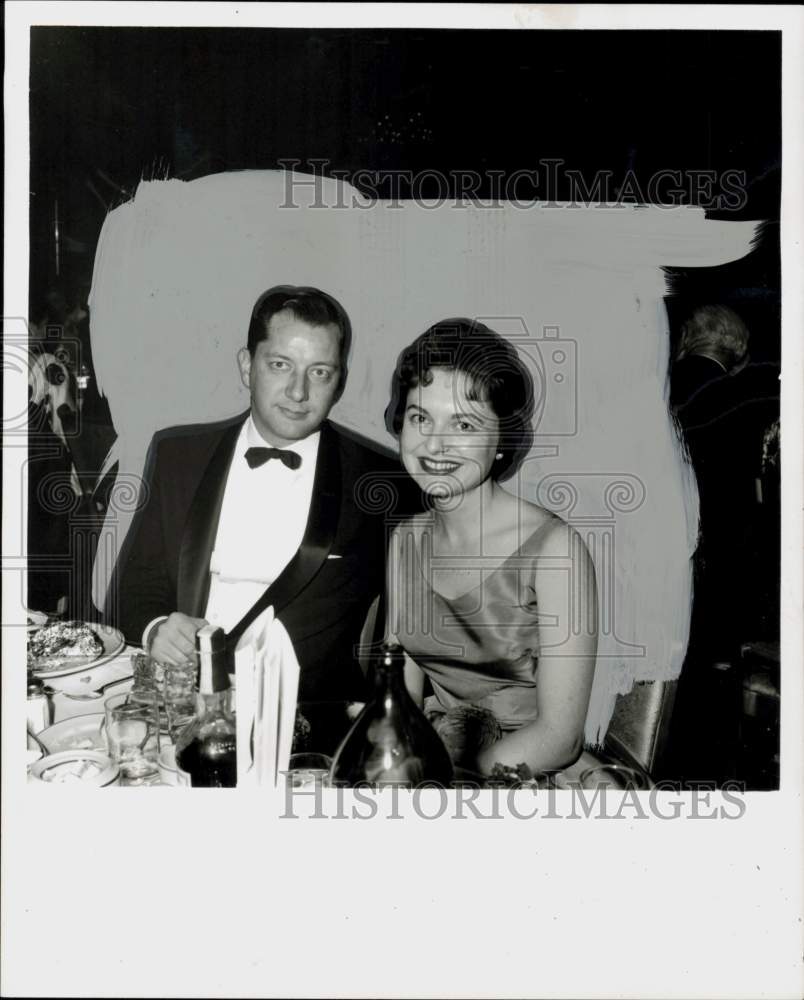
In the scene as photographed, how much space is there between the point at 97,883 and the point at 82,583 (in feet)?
1.85

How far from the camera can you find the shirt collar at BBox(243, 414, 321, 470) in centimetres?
157

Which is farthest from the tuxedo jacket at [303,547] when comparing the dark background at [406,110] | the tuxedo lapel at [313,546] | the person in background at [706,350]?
the person in background at [706,350]

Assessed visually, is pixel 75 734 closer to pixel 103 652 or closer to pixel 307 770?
pixel 103 652

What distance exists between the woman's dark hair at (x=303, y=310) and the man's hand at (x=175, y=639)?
0.53 meters

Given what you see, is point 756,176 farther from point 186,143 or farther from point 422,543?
point 186,143

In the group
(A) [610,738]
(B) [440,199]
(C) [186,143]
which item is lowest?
(A) [610,738]

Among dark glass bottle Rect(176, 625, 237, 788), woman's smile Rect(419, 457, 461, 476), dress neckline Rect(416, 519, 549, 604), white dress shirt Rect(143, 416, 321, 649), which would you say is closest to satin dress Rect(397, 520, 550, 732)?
dress neckline Rect(416, 519, 549, 604)

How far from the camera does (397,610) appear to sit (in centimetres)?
157

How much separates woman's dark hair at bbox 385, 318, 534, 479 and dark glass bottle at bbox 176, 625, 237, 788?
53cm

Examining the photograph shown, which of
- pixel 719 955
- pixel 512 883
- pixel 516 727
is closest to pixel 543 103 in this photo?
pixel 516 727

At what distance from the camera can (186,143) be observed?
155cm

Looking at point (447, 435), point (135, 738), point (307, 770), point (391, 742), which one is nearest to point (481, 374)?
point (447, 435)

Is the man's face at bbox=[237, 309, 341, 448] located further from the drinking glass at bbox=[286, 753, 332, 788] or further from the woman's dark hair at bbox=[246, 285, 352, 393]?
the drinking glass at bbox=[286, 753, 332, 788]

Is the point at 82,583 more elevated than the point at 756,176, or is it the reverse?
the point at 756,176
